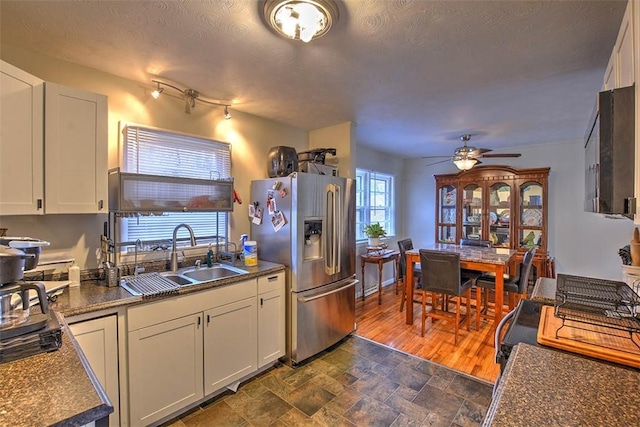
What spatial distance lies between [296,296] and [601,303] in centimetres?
197

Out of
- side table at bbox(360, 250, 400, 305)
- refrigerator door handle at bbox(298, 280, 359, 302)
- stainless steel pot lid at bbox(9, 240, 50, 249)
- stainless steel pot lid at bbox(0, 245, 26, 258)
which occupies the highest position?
stainless steel pot lid at bbox(9, 240, 50, 249)

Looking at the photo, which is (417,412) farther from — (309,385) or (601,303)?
(601,303)

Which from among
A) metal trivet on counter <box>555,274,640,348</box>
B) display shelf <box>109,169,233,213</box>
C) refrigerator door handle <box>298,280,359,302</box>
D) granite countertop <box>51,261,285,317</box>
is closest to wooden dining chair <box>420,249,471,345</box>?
refrigerator door handle <box>298,280,359,302</box>

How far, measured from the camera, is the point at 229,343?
86.1 inches

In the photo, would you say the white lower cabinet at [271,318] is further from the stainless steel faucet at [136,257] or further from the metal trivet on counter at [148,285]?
the stainless steel faucet at [136,257]

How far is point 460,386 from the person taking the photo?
91.1 inches

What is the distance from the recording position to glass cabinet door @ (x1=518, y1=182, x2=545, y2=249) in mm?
4301

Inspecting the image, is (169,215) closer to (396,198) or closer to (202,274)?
(202,274)

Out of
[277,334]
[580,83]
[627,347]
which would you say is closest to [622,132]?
[627,347]

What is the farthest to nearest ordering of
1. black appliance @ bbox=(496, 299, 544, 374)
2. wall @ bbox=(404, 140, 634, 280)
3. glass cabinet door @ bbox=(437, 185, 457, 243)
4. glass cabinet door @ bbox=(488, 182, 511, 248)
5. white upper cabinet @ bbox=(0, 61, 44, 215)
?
glass cabinet door @ bbox=(437, 185, 457, 243) → glass cabinet door @ bbox=(488, 182, 511, 248) → wall @ bbox=(404, 140, 634, 280) → white upper cabinet @ bbox=(0, 61, 44, 215) → black appliance @ bbox=(496, 299, 544, 374)

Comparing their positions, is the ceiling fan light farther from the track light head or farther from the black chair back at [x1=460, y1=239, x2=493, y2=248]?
the track light head

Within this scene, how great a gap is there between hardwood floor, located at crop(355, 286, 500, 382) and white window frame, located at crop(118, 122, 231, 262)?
1933mm

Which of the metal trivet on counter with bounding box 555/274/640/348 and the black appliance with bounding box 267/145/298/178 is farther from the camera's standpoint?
the black appliance with bounding box 267/145/298/178

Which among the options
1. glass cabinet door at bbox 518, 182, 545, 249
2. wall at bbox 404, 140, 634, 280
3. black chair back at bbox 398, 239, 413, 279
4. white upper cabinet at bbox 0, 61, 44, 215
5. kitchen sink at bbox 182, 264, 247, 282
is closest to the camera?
white upper cabinet at bbox 0, 61, 44, 215
